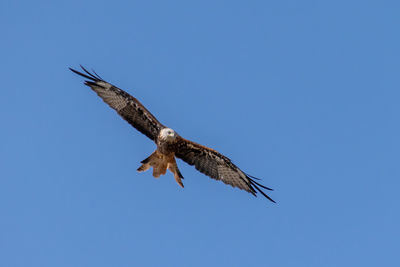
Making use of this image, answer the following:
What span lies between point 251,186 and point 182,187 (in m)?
1.51

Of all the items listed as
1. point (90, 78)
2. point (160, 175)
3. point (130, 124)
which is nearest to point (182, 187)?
point (160, 175)

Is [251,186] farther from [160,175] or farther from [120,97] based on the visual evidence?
[120,97]

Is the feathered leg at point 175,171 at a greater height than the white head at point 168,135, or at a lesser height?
lesser

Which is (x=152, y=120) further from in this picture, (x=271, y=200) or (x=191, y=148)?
(x=271, y=200)

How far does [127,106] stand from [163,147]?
1.12 metres

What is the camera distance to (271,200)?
56.4 ft

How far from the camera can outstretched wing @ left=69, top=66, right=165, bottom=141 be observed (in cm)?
1709

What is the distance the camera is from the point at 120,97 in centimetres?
1716

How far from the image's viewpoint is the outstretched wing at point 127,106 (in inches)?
673

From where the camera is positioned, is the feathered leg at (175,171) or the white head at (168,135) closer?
the white head at (168,135)

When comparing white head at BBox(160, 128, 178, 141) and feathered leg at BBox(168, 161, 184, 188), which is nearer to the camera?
white head at BBox(160, 128, 178, 141)

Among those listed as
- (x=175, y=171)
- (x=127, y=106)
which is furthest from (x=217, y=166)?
(x=127, y=106)

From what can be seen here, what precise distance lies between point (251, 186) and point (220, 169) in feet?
2.42

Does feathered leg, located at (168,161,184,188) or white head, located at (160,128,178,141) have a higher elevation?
white head, located at (160,128,178,141)
